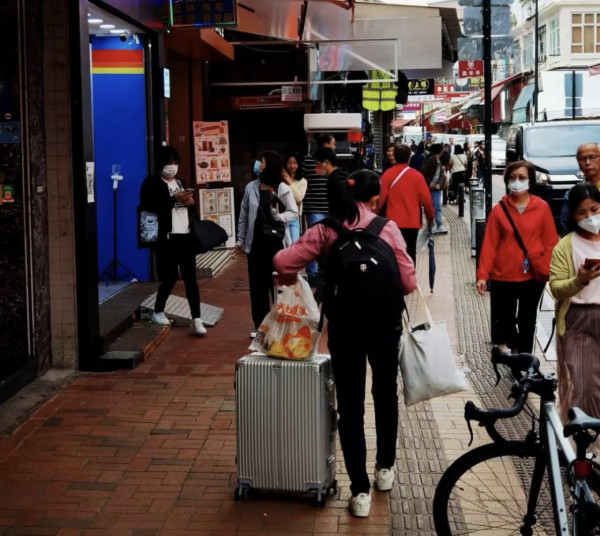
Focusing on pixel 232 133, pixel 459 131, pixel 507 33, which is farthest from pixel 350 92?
pixel 459 131

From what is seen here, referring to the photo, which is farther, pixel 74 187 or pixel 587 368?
pixel 74 187

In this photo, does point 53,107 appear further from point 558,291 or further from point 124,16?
point 558,291

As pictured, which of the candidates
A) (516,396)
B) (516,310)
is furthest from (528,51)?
(516,396)

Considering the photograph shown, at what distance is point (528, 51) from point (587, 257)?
67.8 meters

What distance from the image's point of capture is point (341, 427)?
5.16m

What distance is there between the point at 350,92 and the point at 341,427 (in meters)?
21.4

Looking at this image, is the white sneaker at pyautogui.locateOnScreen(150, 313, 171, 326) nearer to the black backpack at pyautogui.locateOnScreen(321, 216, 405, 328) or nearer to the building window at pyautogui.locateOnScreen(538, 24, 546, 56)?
the black backpack at pyautogui.locateOnScreen(321, 216, 405, 328)

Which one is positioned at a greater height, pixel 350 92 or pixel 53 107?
pixel 350 92

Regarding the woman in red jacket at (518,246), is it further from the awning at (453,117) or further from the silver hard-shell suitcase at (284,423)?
the awning at (453,117)

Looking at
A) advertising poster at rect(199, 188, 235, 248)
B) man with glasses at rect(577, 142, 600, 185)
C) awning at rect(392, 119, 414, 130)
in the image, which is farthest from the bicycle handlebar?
awning at rect(392, 119, 414, 130)

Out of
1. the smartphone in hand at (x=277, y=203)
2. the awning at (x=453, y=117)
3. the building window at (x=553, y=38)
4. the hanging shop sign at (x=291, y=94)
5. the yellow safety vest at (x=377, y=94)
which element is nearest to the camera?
the smartphone in hand at (x=277, y=203)

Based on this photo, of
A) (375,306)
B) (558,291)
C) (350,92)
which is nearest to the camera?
(375,306)

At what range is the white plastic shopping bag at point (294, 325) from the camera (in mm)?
5145

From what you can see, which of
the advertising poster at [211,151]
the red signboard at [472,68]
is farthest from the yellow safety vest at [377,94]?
the advertising poster at [211,151]
